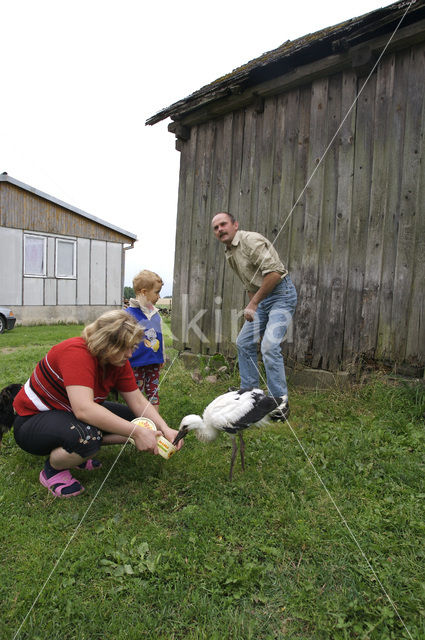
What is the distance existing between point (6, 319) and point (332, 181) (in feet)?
38.3

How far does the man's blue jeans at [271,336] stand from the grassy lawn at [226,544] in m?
0.67

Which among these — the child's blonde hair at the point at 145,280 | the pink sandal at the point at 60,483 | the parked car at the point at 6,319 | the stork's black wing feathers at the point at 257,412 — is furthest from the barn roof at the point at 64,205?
the stork's black wing feathers at the point at 257,412

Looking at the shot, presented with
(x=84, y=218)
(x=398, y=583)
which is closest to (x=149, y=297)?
(x=398, y=583)

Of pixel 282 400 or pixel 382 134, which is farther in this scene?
pixel 382 134

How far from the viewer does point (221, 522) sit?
8.73 ft

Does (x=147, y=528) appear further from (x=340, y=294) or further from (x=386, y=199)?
(x=386, y=199)

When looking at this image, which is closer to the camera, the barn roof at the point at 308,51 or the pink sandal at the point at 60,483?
the pink sandal at the point at 60,483

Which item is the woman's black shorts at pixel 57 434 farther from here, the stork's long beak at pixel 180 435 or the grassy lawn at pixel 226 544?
the stork's long beak at pixel 180 435

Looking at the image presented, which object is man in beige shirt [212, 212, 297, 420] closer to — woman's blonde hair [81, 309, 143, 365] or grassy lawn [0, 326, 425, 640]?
grassy lawn [0, 326, 425, 640]

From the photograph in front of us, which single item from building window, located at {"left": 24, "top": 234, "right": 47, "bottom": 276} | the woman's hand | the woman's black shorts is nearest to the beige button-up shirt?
the woman's hand

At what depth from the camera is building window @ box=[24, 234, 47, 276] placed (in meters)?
15.5

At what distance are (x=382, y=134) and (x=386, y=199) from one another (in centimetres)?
73

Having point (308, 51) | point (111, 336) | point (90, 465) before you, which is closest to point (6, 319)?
point (90, 465)

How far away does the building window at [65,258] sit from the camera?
16.5 meters
